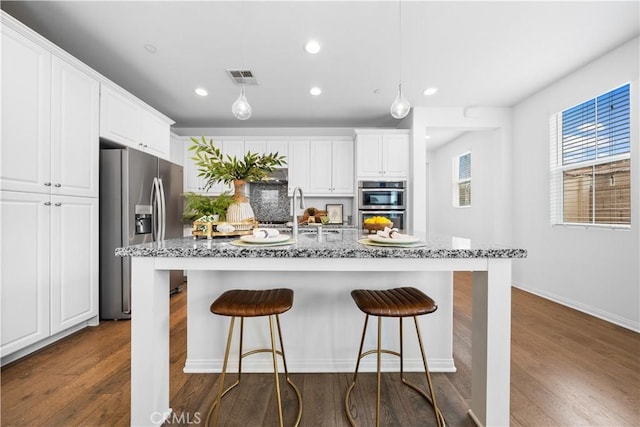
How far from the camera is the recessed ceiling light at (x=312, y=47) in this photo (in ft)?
8.27

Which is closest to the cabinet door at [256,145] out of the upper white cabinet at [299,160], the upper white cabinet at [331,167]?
the upper white cabinet at [299,160]

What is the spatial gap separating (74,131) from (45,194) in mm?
592

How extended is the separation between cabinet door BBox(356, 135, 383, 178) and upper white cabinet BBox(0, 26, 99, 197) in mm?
3204

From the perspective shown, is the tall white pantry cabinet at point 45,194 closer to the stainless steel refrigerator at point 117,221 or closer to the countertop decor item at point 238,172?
the stainless steel refrigerator at point 117,221

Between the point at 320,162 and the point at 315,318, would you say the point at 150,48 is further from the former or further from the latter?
the point at 315,318

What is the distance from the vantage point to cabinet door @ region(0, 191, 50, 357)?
1790 mm

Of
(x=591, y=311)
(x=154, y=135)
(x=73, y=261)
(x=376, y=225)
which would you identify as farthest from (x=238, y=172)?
(x=591, y=311)

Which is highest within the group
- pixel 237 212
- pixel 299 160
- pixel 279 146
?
pixel 279 146

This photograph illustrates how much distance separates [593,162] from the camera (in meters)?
2.91

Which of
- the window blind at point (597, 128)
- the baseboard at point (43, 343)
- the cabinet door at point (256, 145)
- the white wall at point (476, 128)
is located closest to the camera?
the baseboard at point (43, 343)

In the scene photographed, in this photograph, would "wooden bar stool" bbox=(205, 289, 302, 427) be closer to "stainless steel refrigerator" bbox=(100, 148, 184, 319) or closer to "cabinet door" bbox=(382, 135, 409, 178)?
"stainless steel refrigerator" bbox=(100, 148, 184, 319)

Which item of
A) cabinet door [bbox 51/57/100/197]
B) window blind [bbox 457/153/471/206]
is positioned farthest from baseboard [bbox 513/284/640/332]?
cabinet door [bbox 51/57/100/197]

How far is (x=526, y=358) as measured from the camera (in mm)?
1989

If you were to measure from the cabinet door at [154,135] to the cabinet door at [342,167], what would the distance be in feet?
7.99
